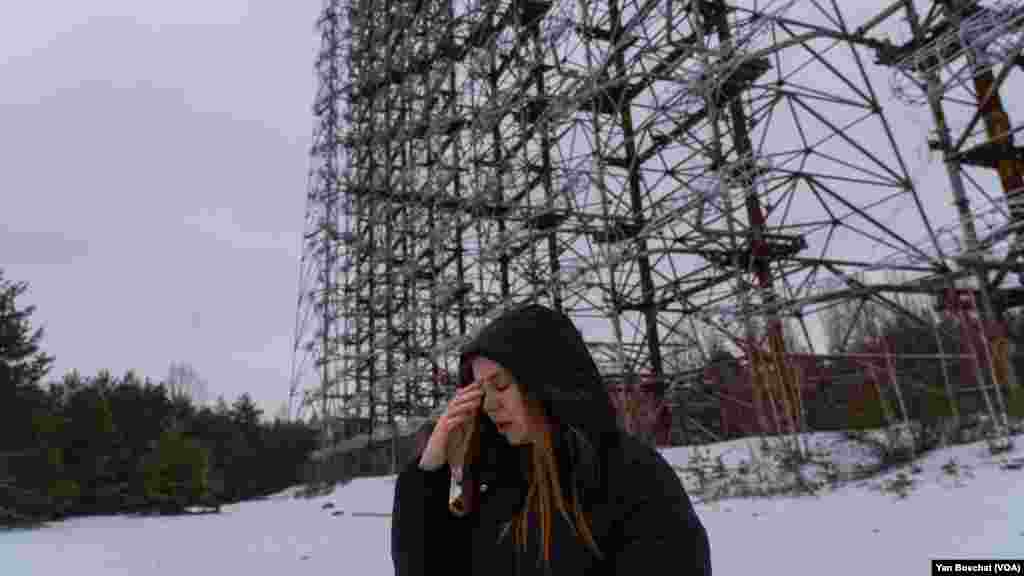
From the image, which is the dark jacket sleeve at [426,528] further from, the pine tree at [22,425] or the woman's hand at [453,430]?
the pine tree at [22,425]

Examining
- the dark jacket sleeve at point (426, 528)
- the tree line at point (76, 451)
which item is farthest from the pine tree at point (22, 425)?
the dark jacket sleeve at point (426, 528)

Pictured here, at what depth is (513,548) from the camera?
146 cm

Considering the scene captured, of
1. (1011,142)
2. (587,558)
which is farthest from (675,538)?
(1011,142)

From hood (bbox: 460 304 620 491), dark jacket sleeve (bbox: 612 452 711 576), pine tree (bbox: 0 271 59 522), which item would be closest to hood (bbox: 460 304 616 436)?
hood (bbox: 460 304 620 491)

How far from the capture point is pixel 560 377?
4.82 ft

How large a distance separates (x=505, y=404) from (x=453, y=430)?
5.2 inches

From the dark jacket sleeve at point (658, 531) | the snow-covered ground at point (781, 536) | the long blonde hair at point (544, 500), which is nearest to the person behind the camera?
the dark jacket sleeve at point (658, 531)

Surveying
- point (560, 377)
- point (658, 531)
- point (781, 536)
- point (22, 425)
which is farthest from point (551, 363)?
point (22, 425)

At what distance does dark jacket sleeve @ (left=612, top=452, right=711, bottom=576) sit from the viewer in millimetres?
1266

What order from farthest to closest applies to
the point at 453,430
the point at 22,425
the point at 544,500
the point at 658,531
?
the point at 22,425 < the point at 453,430 < the point at 544,500 < the point at 658,531

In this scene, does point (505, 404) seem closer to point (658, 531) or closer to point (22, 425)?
point (658, 531)

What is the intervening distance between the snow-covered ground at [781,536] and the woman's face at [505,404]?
2980 millimetres

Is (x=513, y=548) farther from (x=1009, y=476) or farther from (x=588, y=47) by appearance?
(x=588, y=47)

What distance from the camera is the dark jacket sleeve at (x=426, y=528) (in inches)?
60.3
